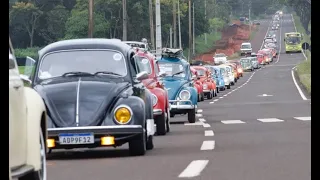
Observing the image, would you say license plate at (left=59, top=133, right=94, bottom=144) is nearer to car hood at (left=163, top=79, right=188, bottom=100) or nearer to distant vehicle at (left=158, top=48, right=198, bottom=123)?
distant vehicle at (left=158, top=48, right=198, bottom=123)

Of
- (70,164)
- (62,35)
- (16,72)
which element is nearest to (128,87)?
(70,164)

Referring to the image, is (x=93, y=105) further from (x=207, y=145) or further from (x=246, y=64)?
(x=246, y=64)

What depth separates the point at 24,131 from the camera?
344 inches

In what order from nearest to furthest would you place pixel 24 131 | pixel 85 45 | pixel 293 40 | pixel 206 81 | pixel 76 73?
pixel 24 131
pixel 76 73
pixel 85 45
pixel 206 81
pixel 293 40

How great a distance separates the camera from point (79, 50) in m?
15.6

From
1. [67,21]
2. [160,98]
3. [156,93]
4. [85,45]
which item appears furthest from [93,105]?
[67,21]

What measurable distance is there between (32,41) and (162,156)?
97.9 metres

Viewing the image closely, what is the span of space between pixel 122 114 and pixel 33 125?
515 cm

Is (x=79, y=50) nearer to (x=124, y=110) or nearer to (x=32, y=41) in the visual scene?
(x=124, y=110)

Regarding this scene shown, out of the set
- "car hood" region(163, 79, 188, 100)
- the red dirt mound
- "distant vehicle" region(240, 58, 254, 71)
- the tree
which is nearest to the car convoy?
"car hood" region(163, 79, 188, 100)

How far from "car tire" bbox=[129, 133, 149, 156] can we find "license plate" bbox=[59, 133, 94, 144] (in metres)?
0.72

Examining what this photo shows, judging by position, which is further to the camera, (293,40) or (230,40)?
(230,40)

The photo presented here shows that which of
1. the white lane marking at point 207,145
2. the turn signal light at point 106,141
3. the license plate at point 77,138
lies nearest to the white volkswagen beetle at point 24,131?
the license plate at point 77,138
